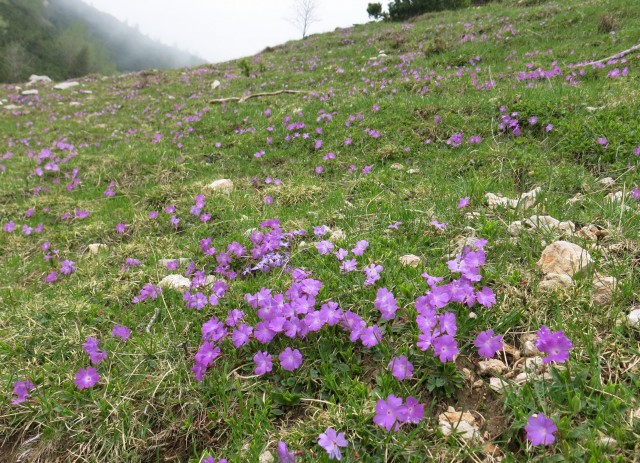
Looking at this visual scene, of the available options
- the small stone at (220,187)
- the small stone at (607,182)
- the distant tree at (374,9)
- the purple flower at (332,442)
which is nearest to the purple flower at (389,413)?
the purple flower at (332,442)

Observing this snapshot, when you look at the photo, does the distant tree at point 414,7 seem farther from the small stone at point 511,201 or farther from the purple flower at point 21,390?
the purple flower at point 21,390

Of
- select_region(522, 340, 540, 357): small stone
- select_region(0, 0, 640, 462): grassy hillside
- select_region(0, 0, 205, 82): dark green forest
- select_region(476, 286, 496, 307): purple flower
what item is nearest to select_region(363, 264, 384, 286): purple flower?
select_region(0, 0, 640, 462): grassy hillside

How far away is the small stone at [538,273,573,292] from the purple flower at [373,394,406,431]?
1.39m

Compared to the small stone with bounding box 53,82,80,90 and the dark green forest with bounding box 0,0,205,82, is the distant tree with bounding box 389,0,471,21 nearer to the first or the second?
the small stone with bounding box 53,82,80,90

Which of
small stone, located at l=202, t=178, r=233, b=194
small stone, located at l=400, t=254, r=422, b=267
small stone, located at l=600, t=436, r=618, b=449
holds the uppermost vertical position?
small stone, located at l=202, t=178, r=233, b=194

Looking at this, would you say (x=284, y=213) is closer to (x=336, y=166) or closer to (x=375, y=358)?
(x=336, y=166)

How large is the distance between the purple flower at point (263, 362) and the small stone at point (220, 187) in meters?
4.19

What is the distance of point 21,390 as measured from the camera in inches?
98.0

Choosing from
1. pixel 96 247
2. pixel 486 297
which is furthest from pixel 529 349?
pixel 96 247

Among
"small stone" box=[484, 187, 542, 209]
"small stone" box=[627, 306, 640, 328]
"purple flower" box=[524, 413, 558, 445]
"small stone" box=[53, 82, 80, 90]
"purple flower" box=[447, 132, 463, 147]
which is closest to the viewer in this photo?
"purple flower" box=[524, 413, 558, 445]

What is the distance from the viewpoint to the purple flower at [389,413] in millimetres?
1841

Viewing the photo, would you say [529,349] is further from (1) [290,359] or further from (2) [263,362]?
(2) [263,362]

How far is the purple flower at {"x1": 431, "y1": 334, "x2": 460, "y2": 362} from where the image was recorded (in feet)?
6.82

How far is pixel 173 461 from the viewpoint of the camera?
2.20 m
